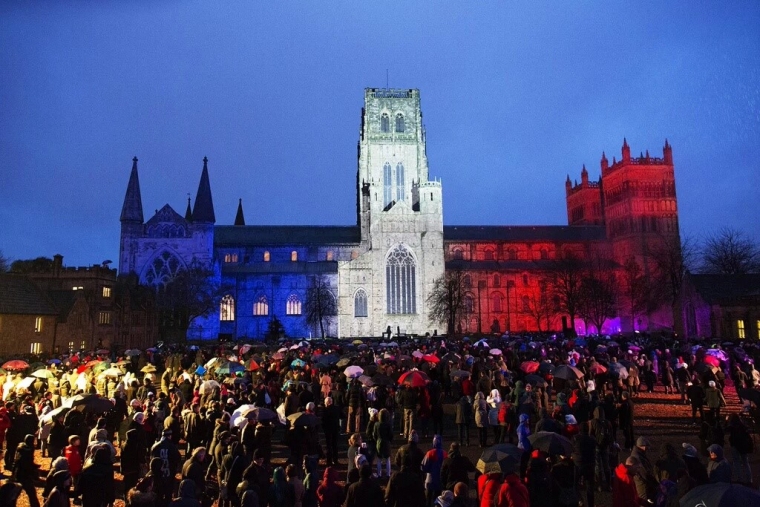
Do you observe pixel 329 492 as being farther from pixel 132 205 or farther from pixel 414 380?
pixel 132 205

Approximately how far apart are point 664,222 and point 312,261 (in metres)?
51.0

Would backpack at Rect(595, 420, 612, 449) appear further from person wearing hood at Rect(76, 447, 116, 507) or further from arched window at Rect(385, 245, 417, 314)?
arched window at Rect(385, 245, 417, 314)

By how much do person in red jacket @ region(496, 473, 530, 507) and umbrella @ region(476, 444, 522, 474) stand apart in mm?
576

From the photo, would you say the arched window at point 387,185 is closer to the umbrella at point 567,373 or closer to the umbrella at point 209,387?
the umbrella at point 567,373

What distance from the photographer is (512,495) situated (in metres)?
6.51

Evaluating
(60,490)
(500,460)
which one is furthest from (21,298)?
(500,460)

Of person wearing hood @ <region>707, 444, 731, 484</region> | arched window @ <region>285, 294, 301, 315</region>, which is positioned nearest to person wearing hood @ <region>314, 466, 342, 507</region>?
person wearing hood @ <region>707, 444, 731, 484</region>

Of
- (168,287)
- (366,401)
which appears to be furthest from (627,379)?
(168,287)

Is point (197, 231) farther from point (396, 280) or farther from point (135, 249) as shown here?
point (396, 280)

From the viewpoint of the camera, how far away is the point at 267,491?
784 centimetres

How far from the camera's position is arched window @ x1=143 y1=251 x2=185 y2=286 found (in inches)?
2611

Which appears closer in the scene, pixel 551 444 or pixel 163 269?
pixel 551 444

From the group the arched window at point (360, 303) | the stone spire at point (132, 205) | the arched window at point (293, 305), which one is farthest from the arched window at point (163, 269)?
the arched window at point (360, 303)

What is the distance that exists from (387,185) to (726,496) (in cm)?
7454
